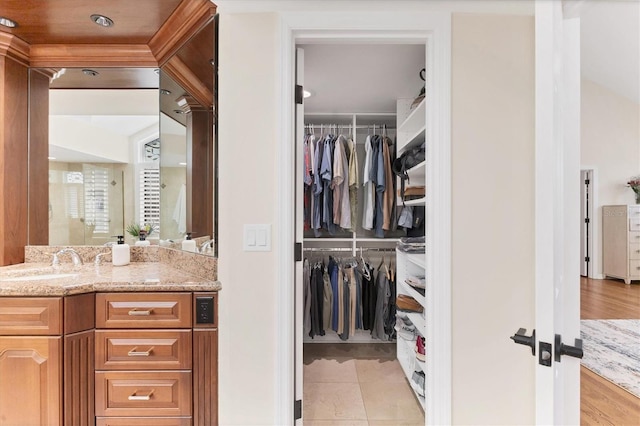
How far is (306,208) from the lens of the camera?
2662 millimetres

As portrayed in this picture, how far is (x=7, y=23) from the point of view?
5.33 feet

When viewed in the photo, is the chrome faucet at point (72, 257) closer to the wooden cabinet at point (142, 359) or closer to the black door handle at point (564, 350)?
the wooden cabinet at point (142, 359)

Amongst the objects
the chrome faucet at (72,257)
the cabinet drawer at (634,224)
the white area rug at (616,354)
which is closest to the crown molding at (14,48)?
the chrome faucet at (72,257)

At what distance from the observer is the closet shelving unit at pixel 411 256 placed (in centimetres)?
194

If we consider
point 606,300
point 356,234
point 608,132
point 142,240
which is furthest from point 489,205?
point 142,240

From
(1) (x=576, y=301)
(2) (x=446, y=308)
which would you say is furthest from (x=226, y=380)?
(1) (x=576, y=301)

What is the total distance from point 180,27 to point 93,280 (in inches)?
53.0

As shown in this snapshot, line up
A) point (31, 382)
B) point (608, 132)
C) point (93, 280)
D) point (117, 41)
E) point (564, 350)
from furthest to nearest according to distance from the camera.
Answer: point (117, 41) → point (93, 280) → point (31, 382) → point (608, 132) → point (564, 350)

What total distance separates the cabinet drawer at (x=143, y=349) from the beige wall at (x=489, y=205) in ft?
4.09

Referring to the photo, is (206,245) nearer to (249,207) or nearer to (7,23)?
(249,207)

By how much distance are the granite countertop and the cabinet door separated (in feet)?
0.71

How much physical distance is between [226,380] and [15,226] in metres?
1.66

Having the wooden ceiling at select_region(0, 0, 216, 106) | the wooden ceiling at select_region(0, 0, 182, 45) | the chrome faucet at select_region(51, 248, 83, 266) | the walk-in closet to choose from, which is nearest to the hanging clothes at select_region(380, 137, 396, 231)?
the walk-in closet

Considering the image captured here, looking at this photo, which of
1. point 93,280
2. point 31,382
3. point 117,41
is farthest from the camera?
point 117,41
